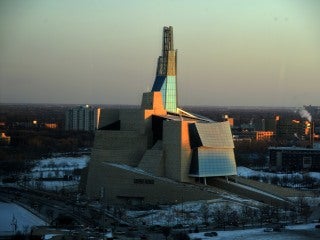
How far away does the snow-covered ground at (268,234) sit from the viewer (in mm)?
23375

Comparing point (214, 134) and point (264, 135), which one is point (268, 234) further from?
point (264, 135)

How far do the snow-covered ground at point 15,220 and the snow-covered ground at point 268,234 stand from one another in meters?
5.38

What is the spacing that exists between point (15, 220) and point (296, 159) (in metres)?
26.6

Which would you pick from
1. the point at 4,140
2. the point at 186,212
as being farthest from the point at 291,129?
the point at 186,212

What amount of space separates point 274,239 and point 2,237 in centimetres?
793

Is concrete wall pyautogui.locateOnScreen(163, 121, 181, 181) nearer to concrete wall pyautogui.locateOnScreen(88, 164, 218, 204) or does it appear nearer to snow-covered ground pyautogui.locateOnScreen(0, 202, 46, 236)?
concrete wall pyautogui.locateOnScreen(88, 164, 218, 204)

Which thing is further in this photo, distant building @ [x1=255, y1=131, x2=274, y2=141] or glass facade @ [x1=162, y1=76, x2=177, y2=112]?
distant building @ [x1=255, y1=131, x2=274, y2=141]

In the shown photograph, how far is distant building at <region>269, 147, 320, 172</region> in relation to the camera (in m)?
48.2

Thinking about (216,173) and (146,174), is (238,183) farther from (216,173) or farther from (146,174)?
(146,174)

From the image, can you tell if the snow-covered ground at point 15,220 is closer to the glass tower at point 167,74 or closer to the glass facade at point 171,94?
the glass facade at point 171,94

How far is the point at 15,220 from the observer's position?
2598cm

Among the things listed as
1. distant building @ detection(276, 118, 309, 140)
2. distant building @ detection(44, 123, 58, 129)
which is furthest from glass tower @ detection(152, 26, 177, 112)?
distant building @ detection(44, 123, 58, 129)

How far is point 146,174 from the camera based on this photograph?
105 feet

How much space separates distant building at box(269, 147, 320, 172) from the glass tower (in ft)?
39.1
